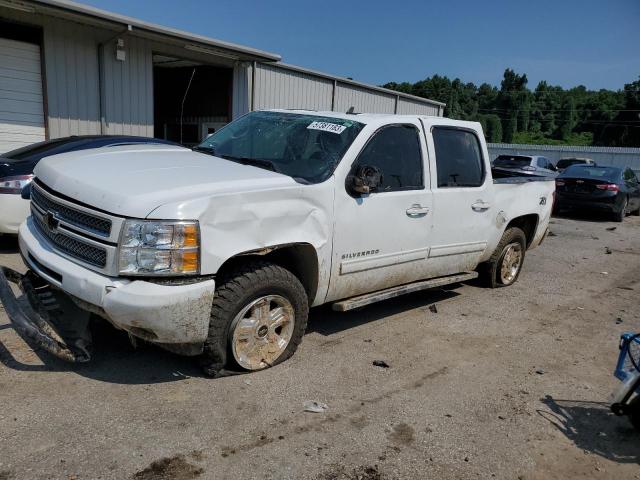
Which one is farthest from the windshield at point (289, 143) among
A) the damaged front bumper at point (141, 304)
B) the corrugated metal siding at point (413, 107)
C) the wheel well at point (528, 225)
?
the corrugated metal siding at point (413, 107)

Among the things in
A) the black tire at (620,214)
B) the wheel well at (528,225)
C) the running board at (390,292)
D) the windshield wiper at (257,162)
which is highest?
the windshield wiper at (257,162)

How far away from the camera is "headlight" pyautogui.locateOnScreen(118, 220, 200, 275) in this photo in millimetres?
3133

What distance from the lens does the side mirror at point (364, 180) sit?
13.6 feet

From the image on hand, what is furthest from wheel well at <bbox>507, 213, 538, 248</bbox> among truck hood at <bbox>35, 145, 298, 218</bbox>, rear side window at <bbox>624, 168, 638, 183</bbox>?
rear side window at <bbox>624, 168, 638, 183</bbox>

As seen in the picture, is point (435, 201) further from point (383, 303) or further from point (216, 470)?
point (216, 470)

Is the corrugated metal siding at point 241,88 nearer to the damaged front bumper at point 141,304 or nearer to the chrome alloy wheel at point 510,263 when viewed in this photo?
the chrome alloy wheel at point 510,263

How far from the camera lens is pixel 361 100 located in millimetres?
18344

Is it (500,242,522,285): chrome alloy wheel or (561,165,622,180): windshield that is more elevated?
(561,165,622,180): windshield

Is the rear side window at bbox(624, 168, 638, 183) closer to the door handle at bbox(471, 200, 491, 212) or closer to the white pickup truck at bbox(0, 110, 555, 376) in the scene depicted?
the door handle at bbox(471, 200, 491, 212)

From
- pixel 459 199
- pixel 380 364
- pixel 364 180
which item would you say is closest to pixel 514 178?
pixel 459 199

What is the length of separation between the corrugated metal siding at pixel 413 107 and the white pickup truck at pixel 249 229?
615 inches

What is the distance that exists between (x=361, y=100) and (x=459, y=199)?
45.3ft

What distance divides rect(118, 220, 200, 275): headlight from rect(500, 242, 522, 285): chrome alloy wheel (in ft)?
14.8

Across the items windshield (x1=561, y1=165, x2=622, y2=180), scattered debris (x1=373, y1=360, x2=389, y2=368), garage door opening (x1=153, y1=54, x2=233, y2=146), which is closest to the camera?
scattered debris (x1=373, y1=360, x2=389, y2=368)
